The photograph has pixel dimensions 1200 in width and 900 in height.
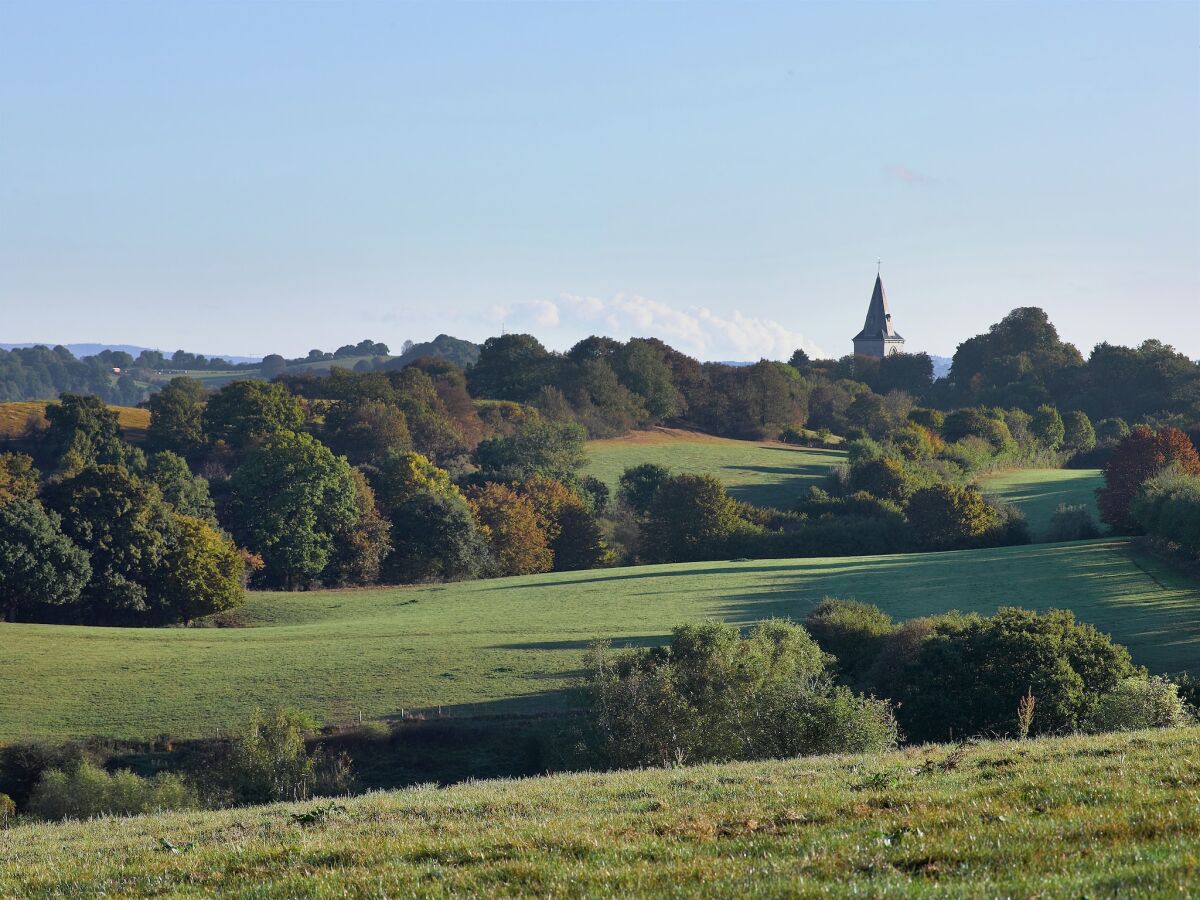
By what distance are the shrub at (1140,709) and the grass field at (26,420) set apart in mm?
101817

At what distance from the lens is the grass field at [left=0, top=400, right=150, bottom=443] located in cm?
11399

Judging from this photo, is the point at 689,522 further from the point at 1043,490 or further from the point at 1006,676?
the point at 1006,676

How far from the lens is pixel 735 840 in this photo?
1140 cm

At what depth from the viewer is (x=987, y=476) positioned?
121750 millimetres

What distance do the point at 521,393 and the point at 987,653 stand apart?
111124 millimetres

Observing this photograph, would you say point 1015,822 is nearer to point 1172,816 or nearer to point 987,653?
point 1172,816

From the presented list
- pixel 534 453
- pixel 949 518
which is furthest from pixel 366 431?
pixel 949 518

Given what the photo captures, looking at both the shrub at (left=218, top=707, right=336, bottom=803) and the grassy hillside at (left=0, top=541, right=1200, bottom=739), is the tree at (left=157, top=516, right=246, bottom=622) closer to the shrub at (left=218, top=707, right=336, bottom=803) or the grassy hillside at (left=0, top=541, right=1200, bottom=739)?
the grassy hillside at (left=0, top=541, right=1200, bottom=739)

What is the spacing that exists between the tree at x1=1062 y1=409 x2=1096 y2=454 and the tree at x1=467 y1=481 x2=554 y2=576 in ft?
245

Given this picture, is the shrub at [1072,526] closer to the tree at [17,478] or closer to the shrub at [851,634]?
the shrub at [851,634]

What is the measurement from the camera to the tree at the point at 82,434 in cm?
10289

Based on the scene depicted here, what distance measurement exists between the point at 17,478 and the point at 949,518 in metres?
70.5

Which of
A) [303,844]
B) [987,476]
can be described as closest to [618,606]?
[303,844]

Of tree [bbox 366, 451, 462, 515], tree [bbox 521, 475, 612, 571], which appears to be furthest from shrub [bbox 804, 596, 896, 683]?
tree [bbox 366, 451, 462, 515]
